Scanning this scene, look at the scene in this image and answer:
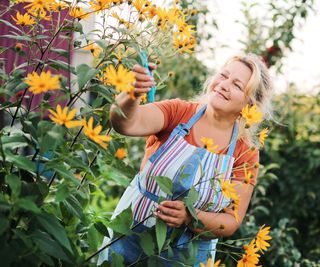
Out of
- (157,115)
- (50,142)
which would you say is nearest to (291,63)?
(157,115)

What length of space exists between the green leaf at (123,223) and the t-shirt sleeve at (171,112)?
0.32 m

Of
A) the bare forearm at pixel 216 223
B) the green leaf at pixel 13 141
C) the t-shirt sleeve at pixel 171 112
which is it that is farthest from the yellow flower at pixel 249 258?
the green leaf at pixel 13 141

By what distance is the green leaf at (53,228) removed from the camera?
47.8 inches

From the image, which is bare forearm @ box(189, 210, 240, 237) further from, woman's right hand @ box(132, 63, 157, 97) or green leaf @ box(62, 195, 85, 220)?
woman's right hand @ box(132, 63, 157, 97)

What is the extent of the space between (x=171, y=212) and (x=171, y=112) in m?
0.35

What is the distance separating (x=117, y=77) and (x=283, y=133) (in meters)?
3.00

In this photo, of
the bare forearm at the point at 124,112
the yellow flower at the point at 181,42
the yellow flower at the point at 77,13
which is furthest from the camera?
the yellow flower at the point at 181,42

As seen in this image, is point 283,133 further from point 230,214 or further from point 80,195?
point 80,195

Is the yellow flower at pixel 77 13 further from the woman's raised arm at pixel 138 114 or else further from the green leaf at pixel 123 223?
the green leaf at pixel 123 223

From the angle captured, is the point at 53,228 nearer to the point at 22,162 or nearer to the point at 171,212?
the point at 22,162

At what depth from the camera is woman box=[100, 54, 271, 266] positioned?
5.20 feet

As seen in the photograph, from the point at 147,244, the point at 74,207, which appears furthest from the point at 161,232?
the point at 74,207

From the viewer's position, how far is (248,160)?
5.78 ft

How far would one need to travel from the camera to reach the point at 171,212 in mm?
1428
